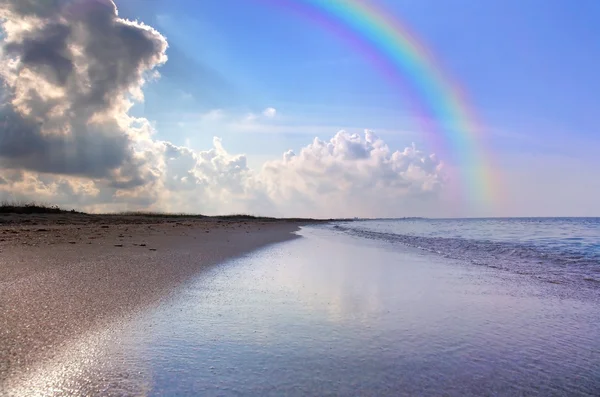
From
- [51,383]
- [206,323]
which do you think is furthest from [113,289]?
[51,383]

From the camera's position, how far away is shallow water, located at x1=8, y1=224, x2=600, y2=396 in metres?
4.16

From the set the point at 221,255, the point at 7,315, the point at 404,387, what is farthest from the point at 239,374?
the point at 221,255

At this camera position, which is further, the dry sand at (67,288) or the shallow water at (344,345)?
the dry sand at (67,288)

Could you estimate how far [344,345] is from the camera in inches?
217

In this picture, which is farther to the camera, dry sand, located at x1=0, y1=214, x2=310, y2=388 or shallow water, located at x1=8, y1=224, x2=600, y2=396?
dry sand, located at x1=0, y1=214, x2=310, y2=388

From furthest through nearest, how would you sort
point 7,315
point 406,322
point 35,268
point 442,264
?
point 442,264 → point 35,268 → point 406,322 → point 7,315

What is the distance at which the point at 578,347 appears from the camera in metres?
5.78

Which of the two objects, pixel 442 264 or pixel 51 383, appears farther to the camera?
pixel 442 264

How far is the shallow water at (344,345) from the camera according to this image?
4.16 metres

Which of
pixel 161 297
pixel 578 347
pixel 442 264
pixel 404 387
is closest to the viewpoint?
pixel 404 387

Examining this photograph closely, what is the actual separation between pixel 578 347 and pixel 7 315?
348 inches

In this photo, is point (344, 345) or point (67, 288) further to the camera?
point (67, 288)

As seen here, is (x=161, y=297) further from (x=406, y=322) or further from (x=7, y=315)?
(x=406, y=322)

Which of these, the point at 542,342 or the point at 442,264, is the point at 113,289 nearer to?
the point at 542,342
